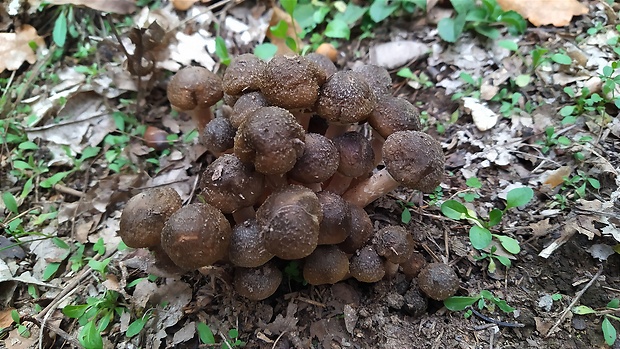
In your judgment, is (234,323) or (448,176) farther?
(448,176)

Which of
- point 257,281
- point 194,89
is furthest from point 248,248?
point 194,89

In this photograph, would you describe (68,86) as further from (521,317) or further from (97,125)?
(521,317)

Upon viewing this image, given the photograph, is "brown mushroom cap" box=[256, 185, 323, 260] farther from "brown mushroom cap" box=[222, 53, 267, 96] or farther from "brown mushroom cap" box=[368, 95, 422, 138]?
"brown mushroom cap" box=[222, 53, 267, 96]

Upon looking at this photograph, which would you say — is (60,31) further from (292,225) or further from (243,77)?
(292,225)

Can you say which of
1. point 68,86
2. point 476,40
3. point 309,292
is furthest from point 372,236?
point 68,86

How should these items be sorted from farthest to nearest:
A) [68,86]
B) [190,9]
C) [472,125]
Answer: [190,9]
[68,86]
[472,125]

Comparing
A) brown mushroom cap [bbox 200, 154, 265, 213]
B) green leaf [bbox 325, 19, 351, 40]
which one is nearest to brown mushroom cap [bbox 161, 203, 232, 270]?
brown mushroom cap [bbox 200, 154, 265, 213]

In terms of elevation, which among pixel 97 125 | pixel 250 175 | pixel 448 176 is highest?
pixel 250 175

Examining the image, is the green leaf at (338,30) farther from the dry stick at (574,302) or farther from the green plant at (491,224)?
the dry stick at (574,302)
